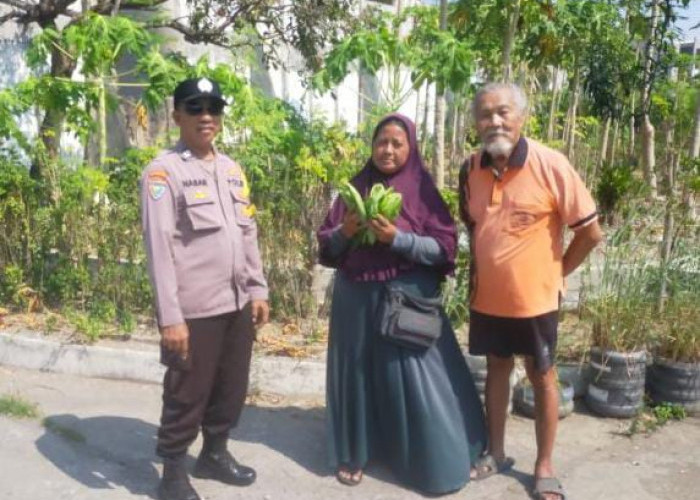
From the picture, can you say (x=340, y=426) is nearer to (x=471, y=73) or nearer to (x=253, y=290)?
(x=253, y=290)

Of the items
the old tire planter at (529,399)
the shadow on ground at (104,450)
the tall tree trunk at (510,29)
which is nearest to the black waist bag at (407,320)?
the old tire planter at (529,399)

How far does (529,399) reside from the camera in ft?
15.8

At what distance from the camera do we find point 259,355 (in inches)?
208

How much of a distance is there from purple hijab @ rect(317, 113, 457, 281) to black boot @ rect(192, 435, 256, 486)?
1.06 meters

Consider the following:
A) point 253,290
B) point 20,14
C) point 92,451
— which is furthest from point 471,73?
point 20,14

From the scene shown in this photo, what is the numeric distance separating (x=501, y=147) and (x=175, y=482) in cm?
209

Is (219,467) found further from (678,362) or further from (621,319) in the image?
(678,362)

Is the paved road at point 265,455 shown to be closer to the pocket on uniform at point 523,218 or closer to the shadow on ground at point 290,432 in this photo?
the shadow on ground at point 290,432

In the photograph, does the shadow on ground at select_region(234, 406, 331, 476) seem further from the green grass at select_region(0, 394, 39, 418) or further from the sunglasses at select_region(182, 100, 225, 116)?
the sunglasses at select_region(182, 100, 225, 116)

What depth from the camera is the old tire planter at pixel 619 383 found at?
4.80m

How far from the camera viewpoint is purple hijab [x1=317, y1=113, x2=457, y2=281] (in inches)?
149

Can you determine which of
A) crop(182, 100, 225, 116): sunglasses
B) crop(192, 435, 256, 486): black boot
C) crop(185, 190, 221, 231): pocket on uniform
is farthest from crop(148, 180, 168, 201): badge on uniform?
crop(192, 435, 256, 486): black boot

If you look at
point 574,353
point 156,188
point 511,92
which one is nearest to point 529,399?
point 574,353

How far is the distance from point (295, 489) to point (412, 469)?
578 millimetres
